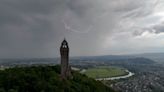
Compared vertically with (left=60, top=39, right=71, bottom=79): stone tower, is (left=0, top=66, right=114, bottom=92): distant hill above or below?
below

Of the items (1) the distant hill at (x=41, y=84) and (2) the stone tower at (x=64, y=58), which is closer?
(1) the distant hill at (x=41, y=84)

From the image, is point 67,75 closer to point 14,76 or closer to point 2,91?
point 14,76

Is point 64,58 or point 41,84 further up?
point 64,58

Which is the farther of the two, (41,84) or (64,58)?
(64,58)

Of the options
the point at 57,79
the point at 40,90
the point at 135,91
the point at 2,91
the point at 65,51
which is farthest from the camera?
the point at 135,91

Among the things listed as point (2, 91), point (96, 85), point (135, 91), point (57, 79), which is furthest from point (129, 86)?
point (2, 91)

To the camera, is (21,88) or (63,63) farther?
(63,63)

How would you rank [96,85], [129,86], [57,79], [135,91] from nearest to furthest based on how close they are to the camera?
[57,79] → [96,85] → [135,91] → [129,86]

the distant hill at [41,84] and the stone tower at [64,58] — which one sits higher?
the stone tower at [64,58]

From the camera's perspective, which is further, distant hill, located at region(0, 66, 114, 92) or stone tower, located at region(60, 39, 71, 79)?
stone tower, located at region(60, 39, 71, 79)

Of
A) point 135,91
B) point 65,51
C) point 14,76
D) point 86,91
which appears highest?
point 65,51

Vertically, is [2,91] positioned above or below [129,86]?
above
